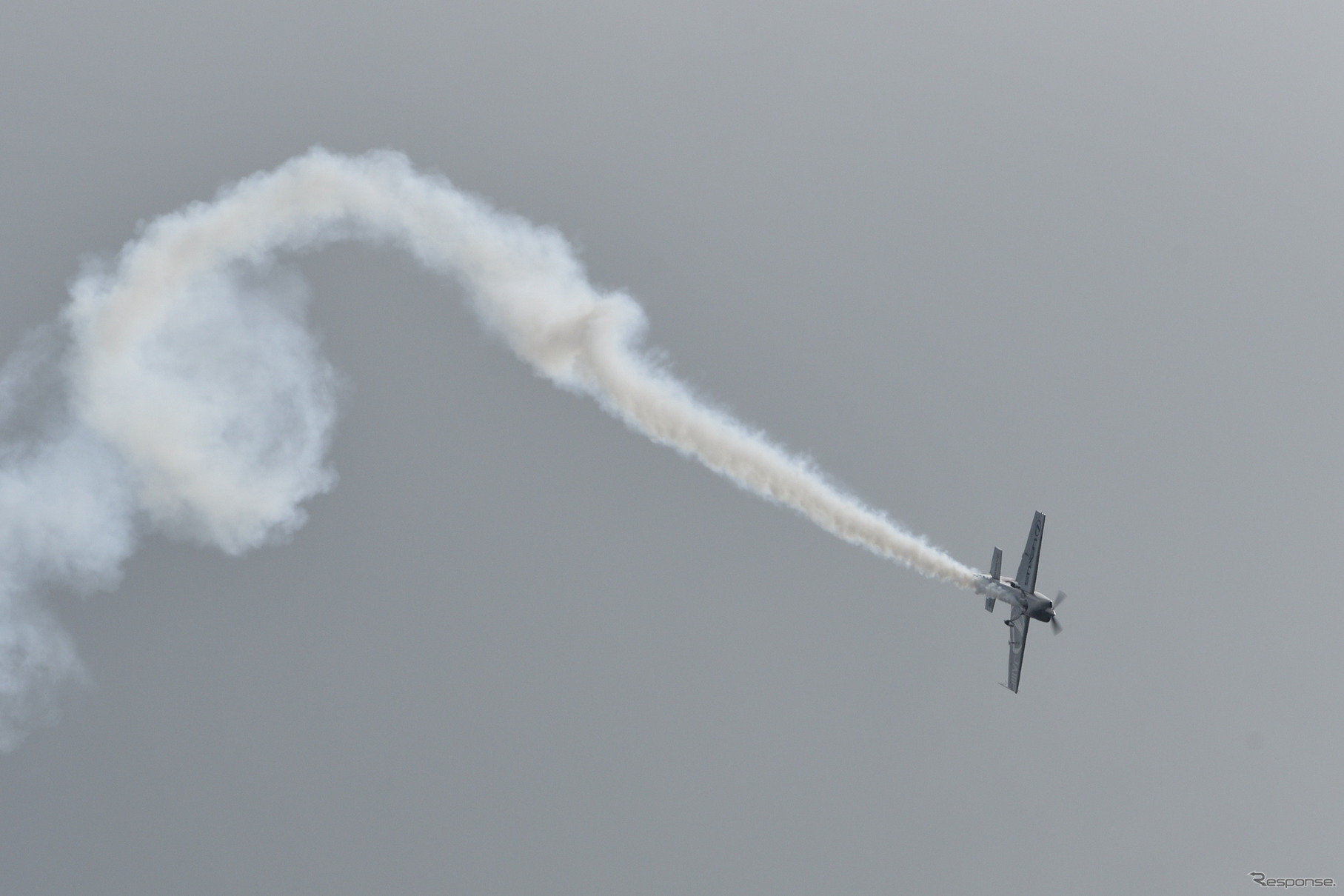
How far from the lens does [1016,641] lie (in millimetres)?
79688

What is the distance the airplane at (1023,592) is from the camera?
7750 centimetres

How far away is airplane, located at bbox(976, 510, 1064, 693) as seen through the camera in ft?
254

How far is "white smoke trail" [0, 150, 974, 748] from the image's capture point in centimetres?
7056

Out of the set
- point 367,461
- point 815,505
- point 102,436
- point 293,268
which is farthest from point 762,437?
point 367,461

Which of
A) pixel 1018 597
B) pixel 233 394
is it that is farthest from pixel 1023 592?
pixel 233 394

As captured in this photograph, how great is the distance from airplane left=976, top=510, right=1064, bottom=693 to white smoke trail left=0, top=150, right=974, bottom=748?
139 centimetres

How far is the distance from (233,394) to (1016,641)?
38520 mm

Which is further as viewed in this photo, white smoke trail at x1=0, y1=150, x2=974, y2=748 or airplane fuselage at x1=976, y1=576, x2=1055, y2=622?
airplane fuselage at x1=976, y1=576, x2=1055, y2=622

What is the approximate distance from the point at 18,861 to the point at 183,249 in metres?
56.8

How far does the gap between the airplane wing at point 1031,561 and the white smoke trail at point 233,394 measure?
10.1ft

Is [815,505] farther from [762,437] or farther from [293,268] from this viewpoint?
[293,268]

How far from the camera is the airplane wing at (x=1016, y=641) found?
78562mm

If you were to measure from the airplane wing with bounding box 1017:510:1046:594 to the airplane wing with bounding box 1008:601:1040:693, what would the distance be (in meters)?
0.72

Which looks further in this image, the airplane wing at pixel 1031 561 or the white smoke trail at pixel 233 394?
the airplane wing at pixel 1031 561
